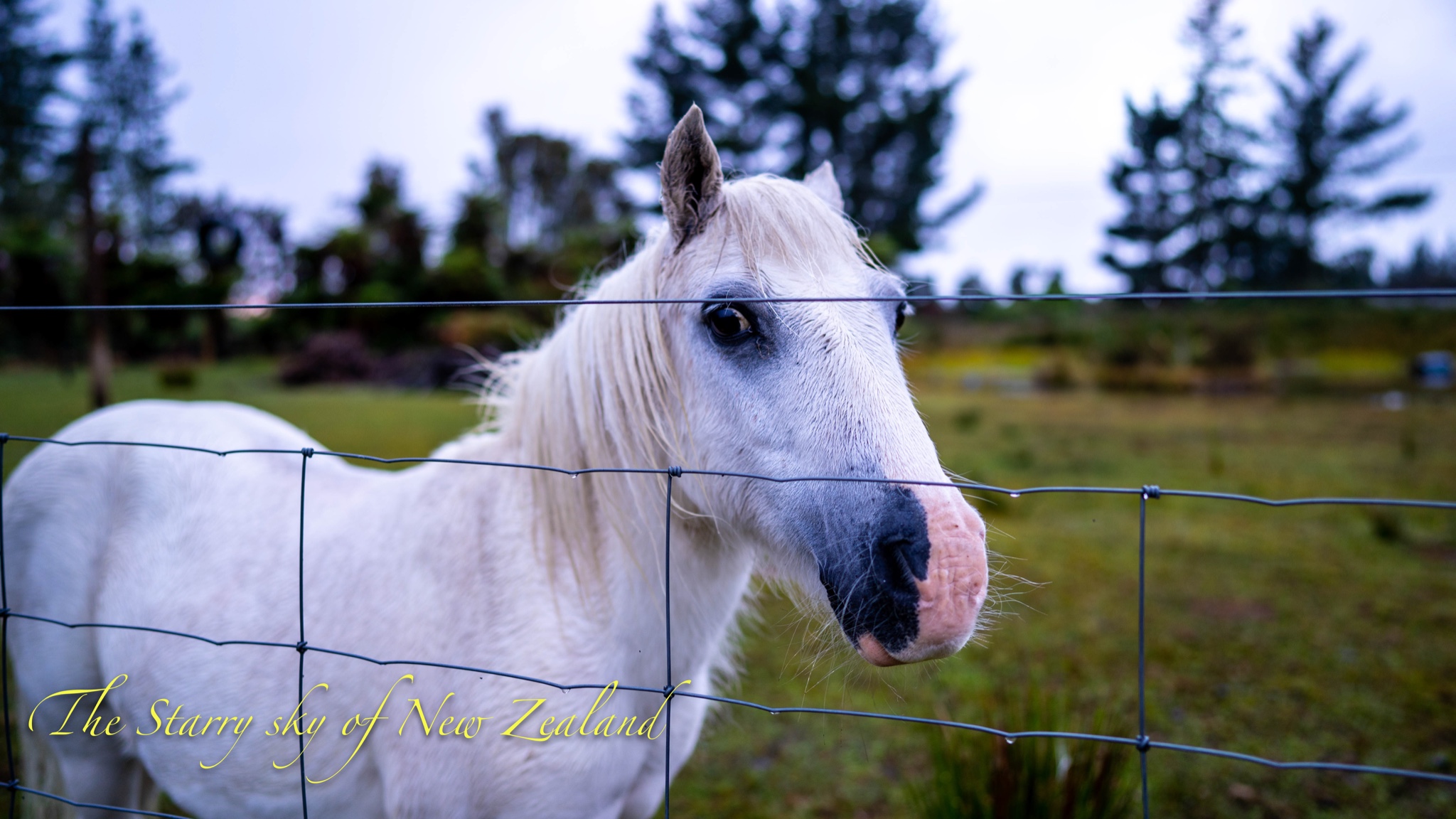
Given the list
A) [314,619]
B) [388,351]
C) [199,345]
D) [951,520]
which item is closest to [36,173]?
[199,345]

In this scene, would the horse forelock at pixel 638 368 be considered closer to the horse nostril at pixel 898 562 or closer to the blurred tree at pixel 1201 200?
the horse nostril at pixel 898 562

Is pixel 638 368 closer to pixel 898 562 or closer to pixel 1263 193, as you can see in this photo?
pixel 898 562

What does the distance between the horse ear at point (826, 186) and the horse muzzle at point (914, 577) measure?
86 cm

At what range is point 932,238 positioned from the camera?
1355 cm

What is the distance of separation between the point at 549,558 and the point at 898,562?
0.74 meters

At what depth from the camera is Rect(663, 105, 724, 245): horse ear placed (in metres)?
1.25

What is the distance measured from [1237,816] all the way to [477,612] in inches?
118

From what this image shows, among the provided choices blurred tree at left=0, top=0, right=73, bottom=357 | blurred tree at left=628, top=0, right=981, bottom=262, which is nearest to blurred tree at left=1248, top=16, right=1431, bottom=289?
blurred tree at left=628, top=0, right=981, bottom=262

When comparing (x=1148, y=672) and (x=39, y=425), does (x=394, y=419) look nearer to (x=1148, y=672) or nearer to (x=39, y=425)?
(x=39, y=425)

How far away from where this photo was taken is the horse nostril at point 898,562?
998mm

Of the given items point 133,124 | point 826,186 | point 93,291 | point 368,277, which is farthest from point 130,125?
point 826,186

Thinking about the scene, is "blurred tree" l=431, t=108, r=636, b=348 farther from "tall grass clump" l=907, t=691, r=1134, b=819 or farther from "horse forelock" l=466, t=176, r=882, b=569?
"tall grass clump" l=907, t=691, r=1134, b=819

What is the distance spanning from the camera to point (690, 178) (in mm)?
1330

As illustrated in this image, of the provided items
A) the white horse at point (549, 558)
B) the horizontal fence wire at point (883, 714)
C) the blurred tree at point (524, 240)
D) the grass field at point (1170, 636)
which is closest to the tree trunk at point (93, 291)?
the grass field at point (1170, 636)
